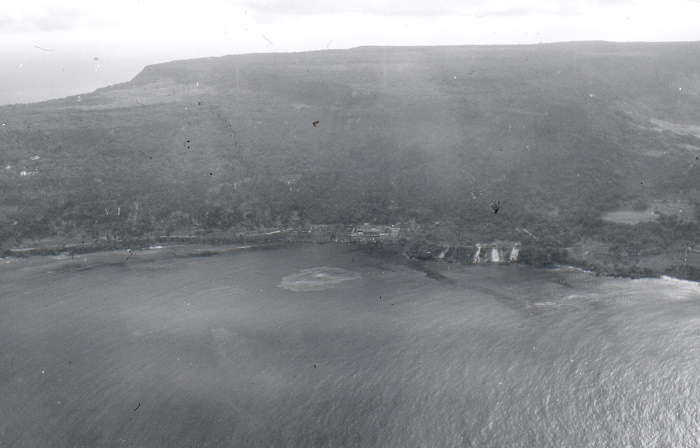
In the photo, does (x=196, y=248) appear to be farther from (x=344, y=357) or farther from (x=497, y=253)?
(x=497, y=253)

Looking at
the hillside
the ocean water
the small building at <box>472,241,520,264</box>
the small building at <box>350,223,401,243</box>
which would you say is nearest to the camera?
the ocean water

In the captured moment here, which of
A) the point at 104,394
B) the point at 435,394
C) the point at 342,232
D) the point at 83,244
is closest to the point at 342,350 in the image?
the point at 435,394

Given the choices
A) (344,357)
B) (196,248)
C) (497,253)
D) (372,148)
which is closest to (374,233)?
(497,253)

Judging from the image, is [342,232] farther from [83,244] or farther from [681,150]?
[681,150]

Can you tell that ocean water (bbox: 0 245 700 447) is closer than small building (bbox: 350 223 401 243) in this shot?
Yes

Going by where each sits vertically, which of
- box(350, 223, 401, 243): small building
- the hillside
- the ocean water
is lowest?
the ocean water

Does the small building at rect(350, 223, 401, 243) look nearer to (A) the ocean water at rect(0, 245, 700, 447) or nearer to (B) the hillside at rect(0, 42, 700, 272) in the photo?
(B) the hillside at rect(0, 42, 700, 272)

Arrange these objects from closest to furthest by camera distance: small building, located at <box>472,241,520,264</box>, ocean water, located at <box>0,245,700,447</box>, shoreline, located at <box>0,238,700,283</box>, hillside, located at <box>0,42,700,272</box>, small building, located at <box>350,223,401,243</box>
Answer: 1. ocean water, located at <box>0,245,700,447</box>
2. shoreline, located at <box>0,238,700,283</box>
3. small building, located at <box>472,241,520,264</box>
4. small building, located at <box>350,223,401,243</box>
5. hillside, located at <box>0,42,700,272</box>

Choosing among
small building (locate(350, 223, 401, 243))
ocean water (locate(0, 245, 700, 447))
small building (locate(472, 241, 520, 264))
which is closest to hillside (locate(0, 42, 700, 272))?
small building (locate(350, 223, 401, 243))
